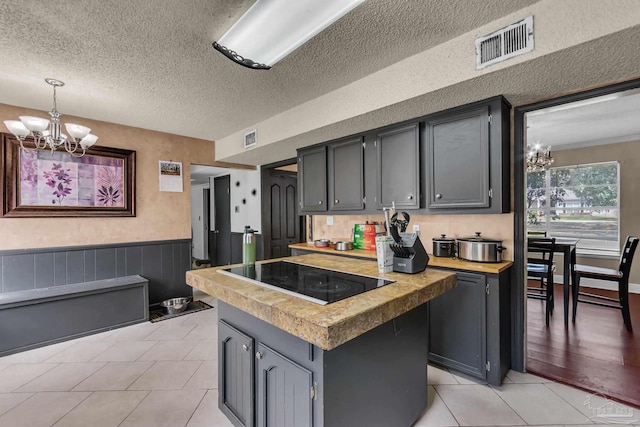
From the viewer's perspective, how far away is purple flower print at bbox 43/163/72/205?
319 cm

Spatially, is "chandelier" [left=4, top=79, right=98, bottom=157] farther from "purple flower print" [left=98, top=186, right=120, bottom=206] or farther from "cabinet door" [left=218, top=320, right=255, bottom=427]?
"cabinet door" [left=218, top=320, right=255, bottom=427]

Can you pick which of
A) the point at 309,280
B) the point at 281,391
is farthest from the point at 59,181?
the point at 281,391

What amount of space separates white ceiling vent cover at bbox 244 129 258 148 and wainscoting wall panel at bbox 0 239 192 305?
170cm

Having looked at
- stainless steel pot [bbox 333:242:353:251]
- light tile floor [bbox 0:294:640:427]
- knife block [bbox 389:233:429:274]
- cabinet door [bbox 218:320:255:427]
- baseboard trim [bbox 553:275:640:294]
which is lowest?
light tile floor [bbox 0:294:640:427]

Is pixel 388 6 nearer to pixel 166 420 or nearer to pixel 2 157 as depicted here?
pixel 166 420

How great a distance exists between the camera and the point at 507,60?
5.58 feet

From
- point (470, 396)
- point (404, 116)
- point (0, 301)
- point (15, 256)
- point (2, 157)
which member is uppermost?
point (404, 116)

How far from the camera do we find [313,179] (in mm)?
3645

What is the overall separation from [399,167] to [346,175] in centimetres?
68

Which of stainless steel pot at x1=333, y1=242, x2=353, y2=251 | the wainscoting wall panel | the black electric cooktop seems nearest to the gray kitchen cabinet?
stainless steel pot at x1=333, y1=242, x2=353, y2=251

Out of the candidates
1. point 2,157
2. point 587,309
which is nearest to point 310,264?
point 2,157

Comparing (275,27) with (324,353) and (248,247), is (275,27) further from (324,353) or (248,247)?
(324,353)

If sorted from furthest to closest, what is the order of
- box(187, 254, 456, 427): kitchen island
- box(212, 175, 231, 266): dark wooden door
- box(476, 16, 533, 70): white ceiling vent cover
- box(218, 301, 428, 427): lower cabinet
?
1. box(212, 175, 231, 266): dark wooden door
2. box(476, 16, 533, 70): white ceiling vent cover
3. box(218, 301, 428, 427): lower cabinet
4. box(187, 254, 456, 427): kitchen island

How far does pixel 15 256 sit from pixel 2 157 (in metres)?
1.03
